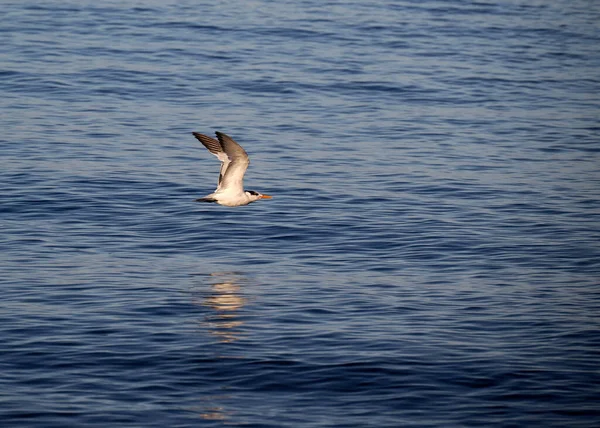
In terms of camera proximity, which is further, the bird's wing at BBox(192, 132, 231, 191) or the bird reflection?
the bird's wing at BBox(192, 132, 231, 191)

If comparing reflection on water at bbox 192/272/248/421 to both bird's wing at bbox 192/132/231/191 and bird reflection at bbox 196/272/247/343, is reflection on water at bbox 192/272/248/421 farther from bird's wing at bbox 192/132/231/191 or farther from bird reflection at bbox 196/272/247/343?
bird's wing at bbox 192/132/231/191

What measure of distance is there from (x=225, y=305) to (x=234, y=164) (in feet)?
8.33

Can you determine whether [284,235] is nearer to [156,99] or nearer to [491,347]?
[491,347]

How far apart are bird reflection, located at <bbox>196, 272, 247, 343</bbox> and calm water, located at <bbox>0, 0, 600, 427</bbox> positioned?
0.05 m

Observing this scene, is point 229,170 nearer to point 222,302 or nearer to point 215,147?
point 215,147

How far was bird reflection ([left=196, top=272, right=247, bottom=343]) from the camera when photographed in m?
16.0

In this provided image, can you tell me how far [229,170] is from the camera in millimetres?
18359

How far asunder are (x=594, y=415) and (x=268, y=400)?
4162 mm

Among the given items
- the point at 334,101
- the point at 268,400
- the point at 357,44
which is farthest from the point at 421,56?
the point at 268,400

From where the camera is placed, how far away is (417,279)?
59.9 feet

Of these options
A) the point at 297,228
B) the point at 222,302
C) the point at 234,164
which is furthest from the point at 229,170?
the point at 297,228

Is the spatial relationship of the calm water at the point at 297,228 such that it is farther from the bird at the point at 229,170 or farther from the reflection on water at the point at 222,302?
the bird at the point at 229,170

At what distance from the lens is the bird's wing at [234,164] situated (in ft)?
56.8

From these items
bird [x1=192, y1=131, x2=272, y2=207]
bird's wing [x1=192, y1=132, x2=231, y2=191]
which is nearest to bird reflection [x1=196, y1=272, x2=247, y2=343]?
bird [x1=192, y1=131, x2=272, y2=207]
